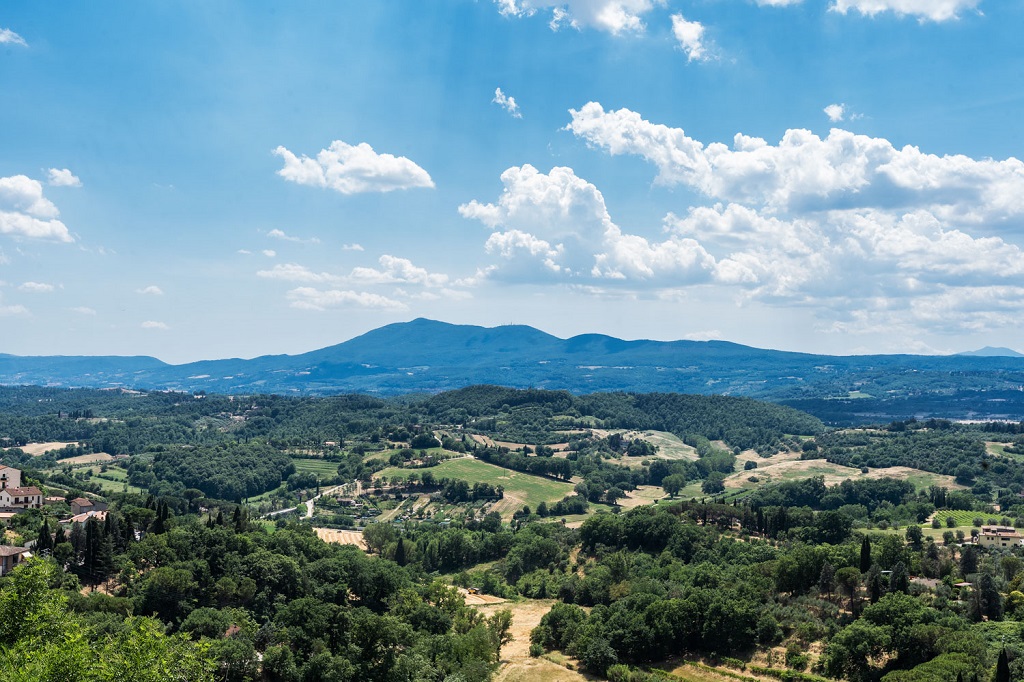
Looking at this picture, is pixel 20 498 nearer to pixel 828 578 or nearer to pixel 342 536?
pixel 342 536

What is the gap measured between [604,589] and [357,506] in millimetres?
102744

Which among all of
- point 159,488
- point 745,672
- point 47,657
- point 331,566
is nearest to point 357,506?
point 159,488

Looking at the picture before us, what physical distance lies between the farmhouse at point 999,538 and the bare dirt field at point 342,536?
89403mm

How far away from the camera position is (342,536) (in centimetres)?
13725


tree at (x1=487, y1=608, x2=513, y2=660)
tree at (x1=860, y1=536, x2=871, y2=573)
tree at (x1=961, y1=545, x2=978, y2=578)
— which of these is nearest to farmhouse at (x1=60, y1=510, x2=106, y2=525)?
tree at (x1=487, y1=608, x2=513, y2=660)

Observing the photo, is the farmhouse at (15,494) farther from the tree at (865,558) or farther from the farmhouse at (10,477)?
the tree at (865,558)

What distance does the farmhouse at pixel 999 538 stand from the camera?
105 metres

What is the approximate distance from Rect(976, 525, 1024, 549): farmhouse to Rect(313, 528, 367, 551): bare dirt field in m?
89.4

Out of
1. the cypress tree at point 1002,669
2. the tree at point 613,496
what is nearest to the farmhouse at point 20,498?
the cypress tree at point 1002,669

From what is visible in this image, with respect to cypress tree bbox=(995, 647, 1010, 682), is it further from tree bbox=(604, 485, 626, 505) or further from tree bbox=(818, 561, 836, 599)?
tree bbox=(604, 485, 626, 505)

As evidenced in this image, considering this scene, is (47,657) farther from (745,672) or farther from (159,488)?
(159,488)

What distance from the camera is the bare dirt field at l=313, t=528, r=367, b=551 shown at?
126125mm

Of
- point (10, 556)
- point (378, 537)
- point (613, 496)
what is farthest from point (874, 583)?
point (613, 496)

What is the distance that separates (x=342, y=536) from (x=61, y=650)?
104199 mm
